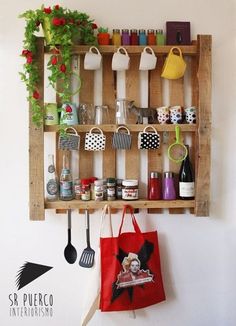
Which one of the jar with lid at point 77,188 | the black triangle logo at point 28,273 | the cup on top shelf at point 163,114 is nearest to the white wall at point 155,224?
the black triangle logo at point 28,273

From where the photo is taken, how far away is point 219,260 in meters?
1.72

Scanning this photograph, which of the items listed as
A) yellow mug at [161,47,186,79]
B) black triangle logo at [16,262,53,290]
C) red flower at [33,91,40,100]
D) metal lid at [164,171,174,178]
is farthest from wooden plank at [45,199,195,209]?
yellow mug at [161,47,186,79]

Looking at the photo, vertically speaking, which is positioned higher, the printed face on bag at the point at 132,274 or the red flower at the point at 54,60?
the red flower at the point at 54,60

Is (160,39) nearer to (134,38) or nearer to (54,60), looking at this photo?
(134,38)

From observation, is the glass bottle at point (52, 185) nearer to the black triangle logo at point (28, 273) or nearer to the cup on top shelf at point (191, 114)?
the black triangle logo at point (28, 273)

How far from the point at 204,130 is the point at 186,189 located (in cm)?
28

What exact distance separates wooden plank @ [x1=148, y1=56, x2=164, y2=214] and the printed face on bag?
425 mm

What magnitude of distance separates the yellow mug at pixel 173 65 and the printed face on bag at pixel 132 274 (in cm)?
84

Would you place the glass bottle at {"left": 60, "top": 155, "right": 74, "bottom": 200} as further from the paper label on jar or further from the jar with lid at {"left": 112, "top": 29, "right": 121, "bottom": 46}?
the jar with lid at {"left": 112, "top": 29, "right": 121, "bottom": 46}

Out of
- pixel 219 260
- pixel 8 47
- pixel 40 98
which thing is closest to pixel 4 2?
pixel 8 47

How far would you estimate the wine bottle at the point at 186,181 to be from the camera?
1.60 metres

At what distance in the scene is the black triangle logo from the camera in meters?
1.71

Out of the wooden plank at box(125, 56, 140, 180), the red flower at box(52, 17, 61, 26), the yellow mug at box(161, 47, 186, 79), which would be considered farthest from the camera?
the wooden plank at box(125, 56, 140, 180)

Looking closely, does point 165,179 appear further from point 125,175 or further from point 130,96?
point 130,96
